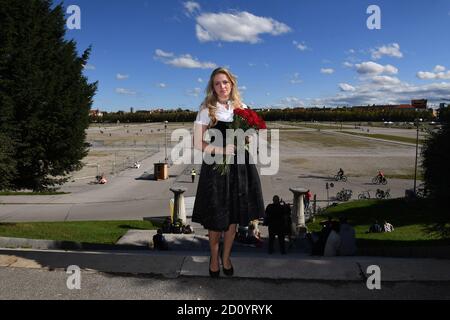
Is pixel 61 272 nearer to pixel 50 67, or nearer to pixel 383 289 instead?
pixel 383 289

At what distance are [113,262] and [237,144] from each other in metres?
2.21

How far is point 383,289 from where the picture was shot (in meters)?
4.15

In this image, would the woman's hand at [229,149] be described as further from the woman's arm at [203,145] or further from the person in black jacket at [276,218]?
the person in black jacket at [276,218]

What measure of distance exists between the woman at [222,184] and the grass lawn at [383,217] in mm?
11130

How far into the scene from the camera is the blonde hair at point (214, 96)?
14.6ft

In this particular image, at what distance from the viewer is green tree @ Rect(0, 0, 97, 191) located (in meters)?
13.7

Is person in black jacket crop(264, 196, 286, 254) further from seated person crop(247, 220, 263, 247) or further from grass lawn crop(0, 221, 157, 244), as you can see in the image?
grass lawn crop(0, 221, 157, 244)

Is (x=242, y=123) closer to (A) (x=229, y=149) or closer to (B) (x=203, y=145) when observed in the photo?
(A) (x=229, y=149)

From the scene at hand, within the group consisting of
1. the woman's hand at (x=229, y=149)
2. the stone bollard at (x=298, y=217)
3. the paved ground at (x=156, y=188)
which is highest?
the woman's hand at (x=229, y=149)

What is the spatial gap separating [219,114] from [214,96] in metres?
0.24

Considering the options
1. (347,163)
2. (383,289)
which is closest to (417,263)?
(383,289)

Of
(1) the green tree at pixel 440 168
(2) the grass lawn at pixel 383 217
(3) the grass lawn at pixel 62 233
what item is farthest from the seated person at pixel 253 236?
(1) the green tree at pixel 440 168

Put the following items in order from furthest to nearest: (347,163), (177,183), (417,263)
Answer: (347,163) < (177,183) < (417,263)

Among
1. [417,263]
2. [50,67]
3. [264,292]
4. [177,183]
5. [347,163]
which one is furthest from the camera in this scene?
[347,163]
